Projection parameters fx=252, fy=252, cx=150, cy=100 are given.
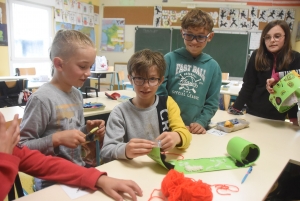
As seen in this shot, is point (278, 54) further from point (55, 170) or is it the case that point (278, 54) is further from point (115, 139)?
point (55, 170)

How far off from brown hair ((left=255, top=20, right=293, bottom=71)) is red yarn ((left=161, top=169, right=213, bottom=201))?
1410mm

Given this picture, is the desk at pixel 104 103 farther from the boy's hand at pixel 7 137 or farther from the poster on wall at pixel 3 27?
the poster on wall at pixel 3 27

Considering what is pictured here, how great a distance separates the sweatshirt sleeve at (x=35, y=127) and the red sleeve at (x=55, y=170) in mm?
148

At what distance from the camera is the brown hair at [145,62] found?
1.22 m

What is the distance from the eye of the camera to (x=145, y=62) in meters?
1.22

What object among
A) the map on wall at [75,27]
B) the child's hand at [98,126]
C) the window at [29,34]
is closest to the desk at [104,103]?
the child's hand at [98,126]

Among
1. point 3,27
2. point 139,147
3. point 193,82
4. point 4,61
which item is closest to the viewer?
point 139,147

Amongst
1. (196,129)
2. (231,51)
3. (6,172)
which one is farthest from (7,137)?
(231,51)

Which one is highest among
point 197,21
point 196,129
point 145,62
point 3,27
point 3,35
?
point 3,27

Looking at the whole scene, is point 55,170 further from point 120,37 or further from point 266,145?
point 120,37

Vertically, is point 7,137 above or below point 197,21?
below

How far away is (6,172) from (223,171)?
0.79 metres

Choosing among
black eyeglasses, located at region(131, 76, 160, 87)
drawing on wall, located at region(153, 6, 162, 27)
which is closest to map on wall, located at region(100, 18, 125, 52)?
drawing on wall, located at region(153, 6, 162, 27)

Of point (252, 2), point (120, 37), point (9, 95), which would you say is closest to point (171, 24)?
point (120, 37)
